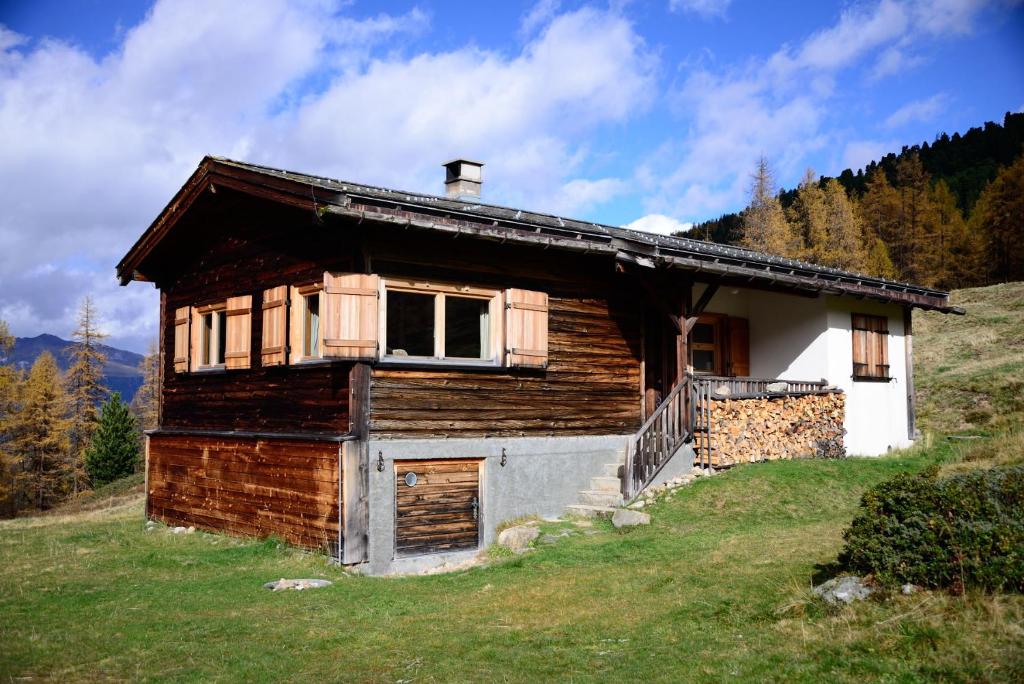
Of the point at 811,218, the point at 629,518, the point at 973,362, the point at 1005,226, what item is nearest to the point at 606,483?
the point at 629,518

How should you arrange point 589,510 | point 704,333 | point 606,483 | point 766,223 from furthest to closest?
point 766,223 < point 704,333 < point 606,483 < point 589,510

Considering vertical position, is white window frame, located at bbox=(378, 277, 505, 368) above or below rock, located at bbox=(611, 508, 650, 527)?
above

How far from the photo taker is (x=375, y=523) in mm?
12086

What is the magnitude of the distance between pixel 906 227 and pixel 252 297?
59.2m

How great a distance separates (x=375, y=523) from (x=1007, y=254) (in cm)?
5856

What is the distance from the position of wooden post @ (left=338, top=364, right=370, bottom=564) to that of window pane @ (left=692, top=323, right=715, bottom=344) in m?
8.91

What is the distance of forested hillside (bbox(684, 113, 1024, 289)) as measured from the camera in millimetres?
56812

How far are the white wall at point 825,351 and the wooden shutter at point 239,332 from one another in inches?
353

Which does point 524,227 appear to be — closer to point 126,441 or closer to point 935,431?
point 935,431

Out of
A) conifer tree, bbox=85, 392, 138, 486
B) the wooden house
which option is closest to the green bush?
the wooden house

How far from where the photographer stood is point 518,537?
12.3m

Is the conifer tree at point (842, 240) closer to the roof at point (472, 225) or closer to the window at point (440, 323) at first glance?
the roof at point (472, 225)

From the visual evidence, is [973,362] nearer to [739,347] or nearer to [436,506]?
[739,347]

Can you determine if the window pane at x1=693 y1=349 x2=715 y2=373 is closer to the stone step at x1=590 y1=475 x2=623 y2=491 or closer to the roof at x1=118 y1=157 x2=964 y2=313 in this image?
the roof at x1=118 y1=157 x2=964 y2=313
